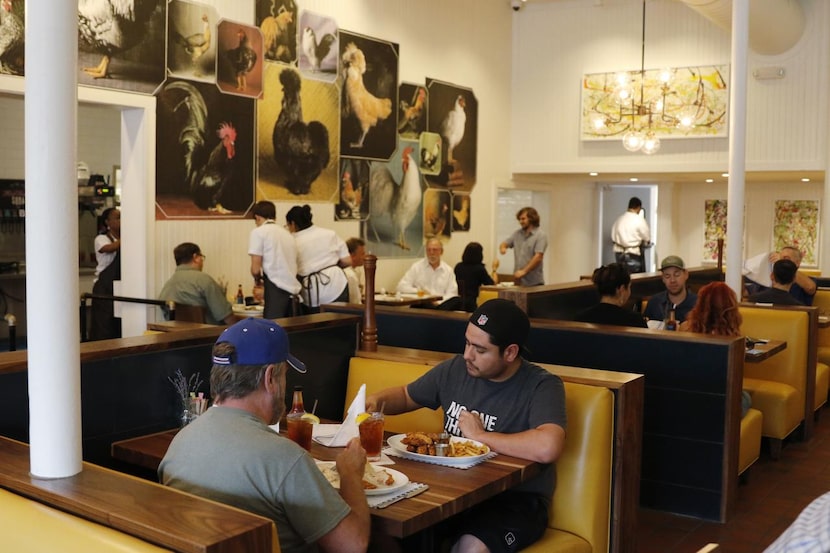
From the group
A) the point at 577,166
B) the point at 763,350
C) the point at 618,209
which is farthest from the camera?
the point at 618,209

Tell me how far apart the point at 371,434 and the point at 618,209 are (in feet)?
45.5

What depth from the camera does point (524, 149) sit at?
13.5 metres

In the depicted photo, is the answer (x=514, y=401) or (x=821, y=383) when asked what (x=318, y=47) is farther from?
(x=514, y=401)

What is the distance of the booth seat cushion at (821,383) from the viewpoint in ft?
25.3

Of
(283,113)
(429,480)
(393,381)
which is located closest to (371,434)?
(429,480)

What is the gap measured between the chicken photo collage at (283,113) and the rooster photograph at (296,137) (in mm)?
15

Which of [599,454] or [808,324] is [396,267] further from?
[599,454]

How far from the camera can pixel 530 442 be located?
126 inches

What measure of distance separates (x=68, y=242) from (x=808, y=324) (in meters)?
5.86

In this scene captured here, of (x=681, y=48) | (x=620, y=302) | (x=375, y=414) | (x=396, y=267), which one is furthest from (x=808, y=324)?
(x=681, y=48)

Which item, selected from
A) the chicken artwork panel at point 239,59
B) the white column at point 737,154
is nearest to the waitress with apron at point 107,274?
the chicken artwork panel at point 239,59

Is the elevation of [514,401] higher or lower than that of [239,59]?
lower

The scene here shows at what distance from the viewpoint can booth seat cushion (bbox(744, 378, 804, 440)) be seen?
6.45 m

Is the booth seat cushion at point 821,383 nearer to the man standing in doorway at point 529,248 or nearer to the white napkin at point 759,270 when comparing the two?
the white napkin at point 759,270
